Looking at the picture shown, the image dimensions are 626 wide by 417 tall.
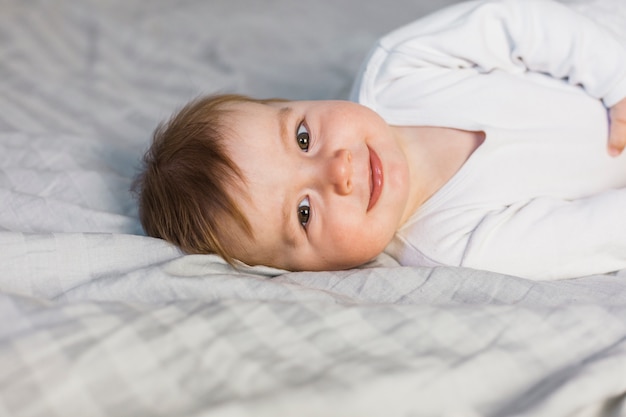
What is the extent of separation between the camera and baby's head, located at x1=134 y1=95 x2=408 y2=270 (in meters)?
1.11

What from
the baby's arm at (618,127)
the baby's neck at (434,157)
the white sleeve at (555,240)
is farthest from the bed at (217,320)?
the baby's arm at (618,127)

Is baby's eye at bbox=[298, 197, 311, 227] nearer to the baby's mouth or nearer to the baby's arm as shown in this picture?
the baby's mouth

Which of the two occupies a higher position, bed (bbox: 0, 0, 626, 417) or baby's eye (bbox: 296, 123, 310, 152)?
baby's eye (bbox: 296, 123, 310, 152)

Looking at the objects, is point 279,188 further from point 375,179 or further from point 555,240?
point 555,240

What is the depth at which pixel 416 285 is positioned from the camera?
3.24ft

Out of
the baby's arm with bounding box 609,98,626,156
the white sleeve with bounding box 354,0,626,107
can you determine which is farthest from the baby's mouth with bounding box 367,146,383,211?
the baby's arm with bounding box 609,98,626,156

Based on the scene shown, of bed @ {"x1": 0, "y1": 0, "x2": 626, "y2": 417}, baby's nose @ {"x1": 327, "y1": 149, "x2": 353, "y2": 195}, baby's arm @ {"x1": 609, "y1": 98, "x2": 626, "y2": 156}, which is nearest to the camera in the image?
bed @ {"x1": 0, "y1": 0, "x2": 626, "y2": 417}

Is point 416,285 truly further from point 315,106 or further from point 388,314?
point 315,106

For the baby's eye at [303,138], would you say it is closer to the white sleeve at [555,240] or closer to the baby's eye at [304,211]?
the baby's eye at [304,211]

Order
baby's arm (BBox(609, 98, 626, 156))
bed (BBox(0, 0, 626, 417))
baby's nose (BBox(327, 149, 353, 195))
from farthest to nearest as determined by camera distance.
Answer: baby's arm (BBox(609, 98, 626, 156))
baby's nose (BBox(327, 149, 353, 195))
bed (BBox(0, 0, 626, 417))

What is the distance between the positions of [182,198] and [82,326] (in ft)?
1.28

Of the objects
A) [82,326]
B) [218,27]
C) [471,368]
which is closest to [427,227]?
[471,368]

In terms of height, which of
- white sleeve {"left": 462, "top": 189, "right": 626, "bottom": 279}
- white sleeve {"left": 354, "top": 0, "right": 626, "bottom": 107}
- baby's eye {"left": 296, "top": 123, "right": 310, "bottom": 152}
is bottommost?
white sleeve {"left": 462, "top": 189, "right": 626, "bottom": 279}

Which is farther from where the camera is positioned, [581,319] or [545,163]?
[545,163]
